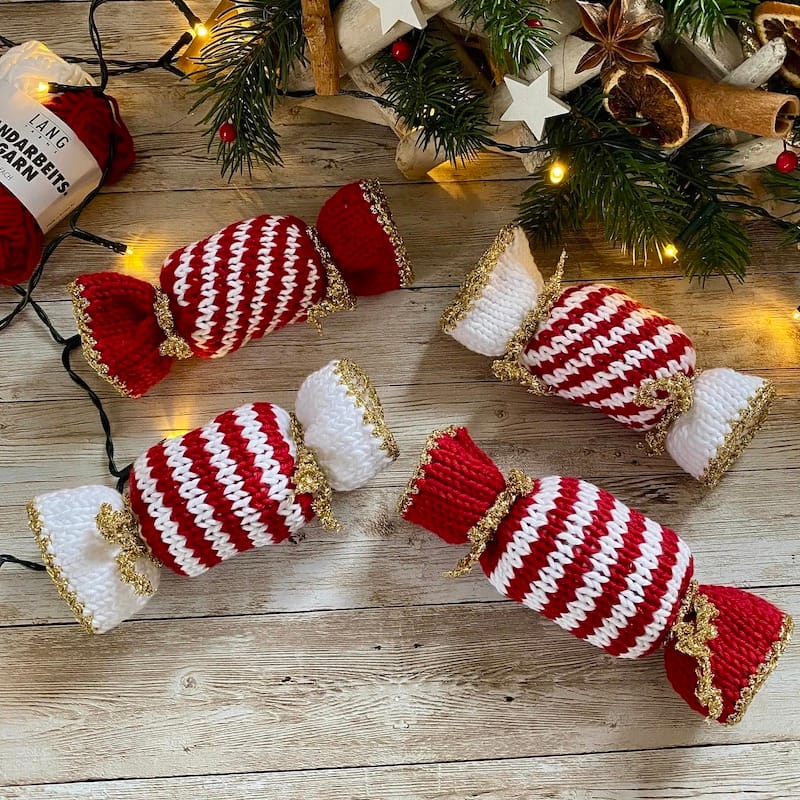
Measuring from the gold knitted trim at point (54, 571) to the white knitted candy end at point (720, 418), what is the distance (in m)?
0.69

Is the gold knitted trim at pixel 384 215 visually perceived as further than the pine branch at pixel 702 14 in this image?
Yes

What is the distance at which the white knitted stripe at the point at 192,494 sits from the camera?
2.73 feet

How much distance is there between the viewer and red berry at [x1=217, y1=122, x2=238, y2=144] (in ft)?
3.01

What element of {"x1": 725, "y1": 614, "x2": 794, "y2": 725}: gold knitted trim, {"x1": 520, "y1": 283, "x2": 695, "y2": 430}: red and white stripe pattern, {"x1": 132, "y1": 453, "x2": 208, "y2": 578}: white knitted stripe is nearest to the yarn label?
{"x1": 132, "y1": 453, "x2": 208, "y2": 578}: white knitted stripe

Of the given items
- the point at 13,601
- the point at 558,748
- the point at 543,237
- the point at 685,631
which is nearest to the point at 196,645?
the point at 13,601

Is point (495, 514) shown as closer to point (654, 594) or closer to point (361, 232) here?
point (654, 594)

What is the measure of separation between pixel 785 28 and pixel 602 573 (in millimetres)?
552

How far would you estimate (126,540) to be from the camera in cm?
85

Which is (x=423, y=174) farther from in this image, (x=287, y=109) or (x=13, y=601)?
(x=13, y=601)

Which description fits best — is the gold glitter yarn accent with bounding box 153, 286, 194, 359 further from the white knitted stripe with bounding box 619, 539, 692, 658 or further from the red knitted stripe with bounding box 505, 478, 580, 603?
the white knitted stripe with bounding box 619, 539, 692, 658

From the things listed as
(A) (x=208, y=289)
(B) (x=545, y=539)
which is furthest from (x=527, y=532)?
(A) (x=208, y=289)

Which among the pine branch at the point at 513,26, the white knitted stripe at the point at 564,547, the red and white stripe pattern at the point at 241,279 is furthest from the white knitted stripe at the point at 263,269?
the white knitted stripe at the point at 564,547

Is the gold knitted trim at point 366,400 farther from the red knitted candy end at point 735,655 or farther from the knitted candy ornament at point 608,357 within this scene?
the red knitted candy end at point 735,655

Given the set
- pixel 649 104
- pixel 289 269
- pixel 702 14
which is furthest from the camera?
pixel 289 269
